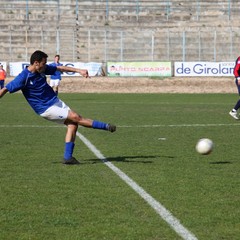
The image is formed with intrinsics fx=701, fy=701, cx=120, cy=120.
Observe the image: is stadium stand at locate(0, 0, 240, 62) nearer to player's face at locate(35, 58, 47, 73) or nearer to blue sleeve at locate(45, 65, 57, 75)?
blue sleeve at locate(45, 65, 57, 75)

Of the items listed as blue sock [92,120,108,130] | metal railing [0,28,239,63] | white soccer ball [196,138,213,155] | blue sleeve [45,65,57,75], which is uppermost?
blue sleeve [45,65,57,75]

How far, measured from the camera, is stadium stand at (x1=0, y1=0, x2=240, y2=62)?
5428 centimetres

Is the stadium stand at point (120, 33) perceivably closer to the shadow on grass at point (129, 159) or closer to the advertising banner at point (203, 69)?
the advertising banner at point (203, 69)

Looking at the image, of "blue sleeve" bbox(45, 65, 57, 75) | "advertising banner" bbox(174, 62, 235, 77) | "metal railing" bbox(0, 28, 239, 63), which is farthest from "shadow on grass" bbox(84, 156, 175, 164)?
"metal railing" bbox(0, 28, 239, 63)

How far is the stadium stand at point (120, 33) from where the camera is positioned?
54.3m

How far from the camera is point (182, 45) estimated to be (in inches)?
2141

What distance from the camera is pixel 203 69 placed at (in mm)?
48625

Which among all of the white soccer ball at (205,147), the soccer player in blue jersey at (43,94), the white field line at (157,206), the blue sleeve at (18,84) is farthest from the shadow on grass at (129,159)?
the blue sleeve at (18,84)

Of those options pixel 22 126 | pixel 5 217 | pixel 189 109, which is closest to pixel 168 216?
pixel 5 217

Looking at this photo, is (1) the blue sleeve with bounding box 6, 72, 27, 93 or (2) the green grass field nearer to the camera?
(2) the green grass field

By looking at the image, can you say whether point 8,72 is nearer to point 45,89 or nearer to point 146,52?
point 146,52

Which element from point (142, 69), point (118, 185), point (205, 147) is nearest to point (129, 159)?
point (205, 147)

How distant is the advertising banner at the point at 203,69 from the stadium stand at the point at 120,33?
200 inches

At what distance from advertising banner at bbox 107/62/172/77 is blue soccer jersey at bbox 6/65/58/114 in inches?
1436
